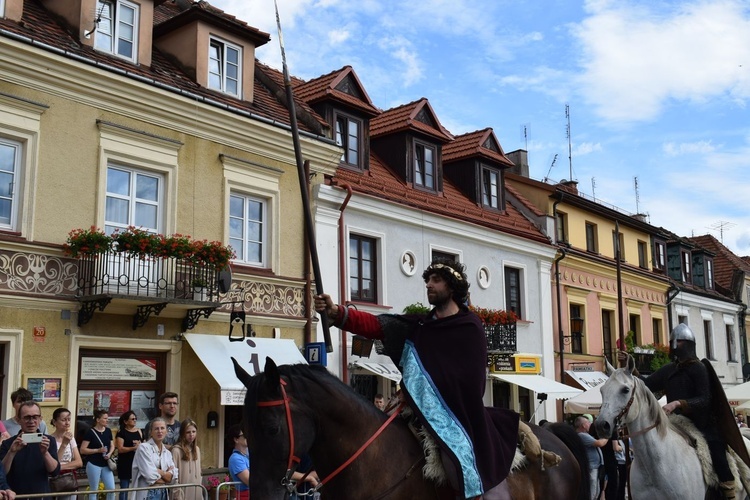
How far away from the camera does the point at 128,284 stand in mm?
13938

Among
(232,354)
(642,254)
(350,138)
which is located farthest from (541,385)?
(642,254)

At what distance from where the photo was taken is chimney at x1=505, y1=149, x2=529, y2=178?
1264 inches

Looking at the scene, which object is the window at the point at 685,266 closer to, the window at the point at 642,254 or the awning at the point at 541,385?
the window at the point at 642,254

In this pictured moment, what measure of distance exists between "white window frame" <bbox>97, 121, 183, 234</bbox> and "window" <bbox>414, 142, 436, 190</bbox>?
9024 millimetres

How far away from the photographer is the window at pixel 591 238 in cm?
3042

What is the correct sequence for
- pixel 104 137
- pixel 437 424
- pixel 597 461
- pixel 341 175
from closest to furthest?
pixel 437 424 < pixel 597 461 < pixel 104 137 < pixel 341 175

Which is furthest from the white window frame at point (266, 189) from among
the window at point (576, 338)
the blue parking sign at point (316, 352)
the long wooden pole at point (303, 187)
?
the window at point (576, 338)

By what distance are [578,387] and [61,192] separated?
18.4 metres

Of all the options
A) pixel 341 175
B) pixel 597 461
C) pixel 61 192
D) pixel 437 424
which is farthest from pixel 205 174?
pixel 437 424

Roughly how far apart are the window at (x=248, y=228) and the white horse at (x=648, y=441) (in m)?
10.2

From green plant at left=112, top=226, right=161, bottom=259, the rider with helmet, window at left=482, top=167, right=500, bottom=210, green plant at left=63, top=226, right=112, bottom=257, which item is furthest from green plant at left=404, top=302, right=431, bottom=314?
the rider with helmet

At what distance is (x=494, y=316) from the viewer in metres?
22.4

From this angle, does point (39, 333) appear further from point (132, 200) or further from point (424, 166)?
point (424, 166)

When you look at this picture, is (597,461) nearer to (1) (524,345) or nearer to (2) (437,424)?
(2) (437,424)
